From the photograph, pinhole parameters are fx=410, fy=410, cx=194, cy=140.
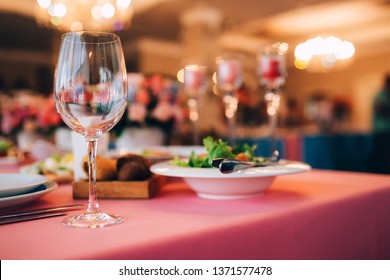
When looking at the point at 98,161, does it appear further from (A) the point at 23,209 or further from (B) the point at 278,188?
(B) the point at 278,188

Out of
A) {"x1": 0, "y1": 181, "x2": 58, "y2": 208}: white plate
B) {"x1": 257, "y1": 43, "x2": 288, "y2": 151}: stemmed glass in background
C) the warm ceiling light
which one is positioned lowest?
{"x1": 0, "y1": 181, "x2": 58, "y2": 208}: white plate

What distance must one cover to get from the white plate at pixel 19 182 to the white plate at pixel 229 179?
0.67 ft

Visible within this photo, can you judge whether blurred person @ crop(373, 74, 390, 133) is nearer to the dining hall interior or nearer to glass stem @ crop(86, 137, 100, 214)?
the dining hall interior

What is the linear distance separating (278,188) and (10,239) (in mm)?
537

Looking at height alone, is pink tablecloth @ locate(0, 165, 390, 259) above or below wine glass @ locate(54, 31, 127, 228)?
below

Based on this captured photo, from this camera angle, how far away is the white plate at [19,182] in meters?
0.64

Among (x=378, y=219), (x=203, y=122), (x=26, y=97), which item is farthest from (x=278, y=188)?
(x=203, y=122)

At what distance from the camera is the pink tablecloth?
47 centimetres

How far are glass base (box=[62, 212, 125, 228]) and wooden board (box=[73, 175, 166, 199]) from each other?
16 centimetres

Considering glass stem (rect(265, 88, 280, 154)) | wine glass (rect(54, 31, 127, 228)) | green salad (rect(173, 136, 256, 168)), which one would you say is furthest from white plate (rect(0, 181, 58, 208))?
glass stem (rect(265, 88, 280, 154))

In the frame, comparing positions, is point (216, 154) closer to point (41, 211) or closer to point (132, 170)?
point (132, 170)

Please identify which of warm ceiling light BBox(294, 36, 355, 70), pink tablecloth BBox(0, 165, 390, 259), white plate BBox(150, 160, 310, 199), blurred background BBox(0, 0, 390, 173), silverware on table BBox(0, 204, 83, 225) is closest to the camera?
pink tablecloth BBox(0, 165, 390, 259)

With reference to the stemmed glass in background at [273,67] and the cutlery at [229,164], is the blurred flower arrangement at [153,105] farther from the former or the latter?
the cutlery at [229,164]
